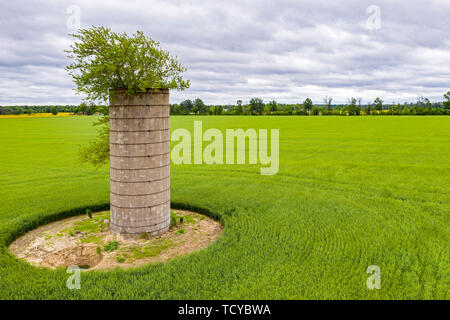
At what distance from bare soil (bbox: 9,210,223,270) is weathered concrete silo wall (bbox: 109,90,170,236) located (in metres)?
0.51

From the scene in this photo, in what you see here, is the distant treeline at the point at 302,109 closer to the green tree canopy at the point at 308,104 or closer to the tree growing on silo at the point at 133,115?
the green tree canopy at the point at 308,104

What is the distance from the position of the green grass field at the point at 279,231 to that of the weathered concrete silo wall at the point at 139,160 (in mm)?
2083

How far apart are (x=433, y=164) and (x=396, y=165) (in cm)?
217

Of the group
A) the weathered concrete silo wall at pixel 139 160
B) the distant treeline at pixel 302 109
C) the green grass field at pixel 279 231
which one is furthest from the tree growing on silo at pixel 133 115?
the distant treeline at pixel 302 109

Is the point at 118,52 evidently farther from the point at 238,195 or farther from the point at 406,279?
the point at 406,279

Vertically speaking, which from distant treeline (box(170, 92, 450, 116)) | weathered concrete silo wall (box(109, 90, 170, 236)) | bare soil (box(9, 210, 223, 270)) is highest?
distant treeline (box(170, 92, 450, 116))

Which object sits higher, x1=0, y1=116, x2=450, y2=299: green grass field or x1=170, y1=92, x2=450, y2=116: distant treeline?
x1=170, y1=92, x2=450, y2=116: distant treeline

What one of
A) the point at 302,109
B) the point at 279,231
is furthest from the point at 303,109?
the point at 279,231

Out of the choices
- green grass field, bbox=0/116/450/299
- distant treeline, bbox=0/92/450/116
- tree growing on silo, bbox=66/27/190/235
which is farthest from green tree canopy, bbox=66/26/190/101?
distant treeline, bbox=0/92/450/116

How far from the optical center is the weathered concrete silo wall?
A: 8.20m

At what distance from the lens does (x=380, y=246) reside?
25.3 feet

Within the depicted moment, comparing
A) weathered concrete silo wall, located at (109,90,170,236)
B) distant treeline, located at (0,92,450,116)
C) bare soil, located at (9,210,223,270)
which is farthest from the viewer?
distant treeline, located at (0,92,450,116)

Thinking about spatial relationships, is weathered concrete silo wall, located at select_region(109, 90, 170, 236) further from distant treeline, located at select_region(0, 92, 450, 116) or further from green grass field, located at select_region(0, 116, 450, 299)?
distant treeline, located at select_region(0, 92, 450, 116)

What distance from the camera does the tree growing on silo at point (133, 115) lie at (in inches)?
312
